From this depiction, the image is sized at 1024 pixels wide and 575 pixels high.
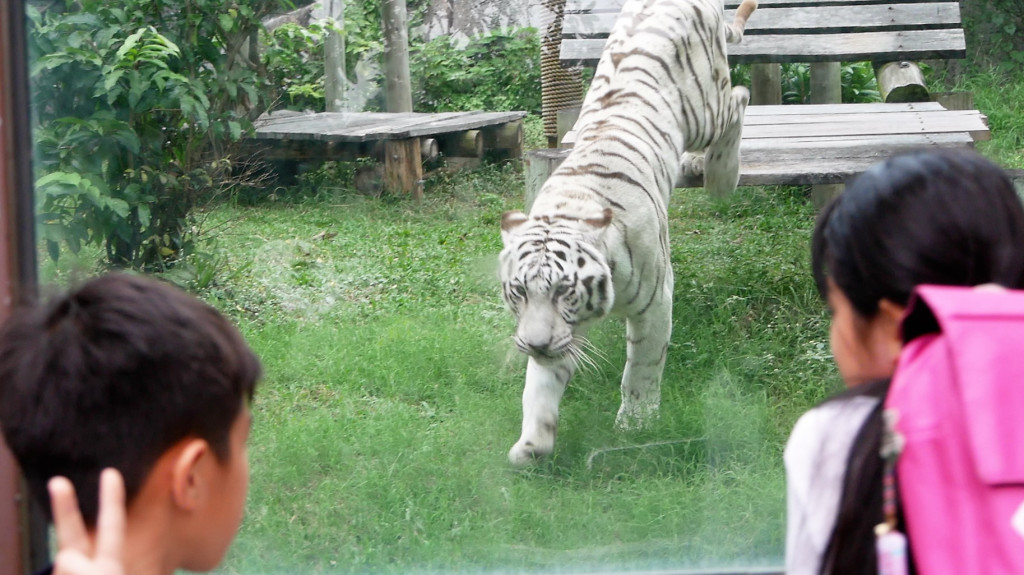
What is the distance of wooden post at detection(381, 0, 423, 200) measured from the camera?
1961 mm

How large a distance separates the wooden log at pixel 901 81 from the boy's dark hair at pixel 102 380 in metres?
2.08

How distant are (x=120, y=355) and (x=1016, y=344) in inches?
26.8

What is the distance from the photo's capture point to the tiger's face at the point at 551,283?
7.14 ft

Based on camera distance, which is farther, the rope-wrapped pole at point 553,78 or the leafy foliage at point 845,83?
the leafy foliage at point 845,83

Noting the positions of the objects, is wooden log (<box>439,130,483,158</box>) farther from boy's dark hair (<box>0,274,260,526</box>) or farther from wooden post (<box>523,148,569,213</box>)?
boy's dark hair (<box>0,274,260,526</box>)

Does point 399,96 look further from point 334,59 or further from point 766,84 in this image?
point 766,84

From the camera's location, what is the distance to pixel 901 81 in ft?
7.90

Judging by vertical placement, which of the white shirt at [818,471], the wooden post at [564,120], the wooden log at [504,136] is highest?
the wooden post at [564,120]

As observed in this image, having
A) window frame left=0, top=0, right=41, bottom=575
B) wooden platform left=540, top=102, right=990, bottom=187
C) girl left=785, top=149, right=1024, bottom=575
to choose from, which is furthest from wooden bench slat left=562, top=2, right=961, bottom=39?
girl left=785, top=149, right=1024, bottom=575

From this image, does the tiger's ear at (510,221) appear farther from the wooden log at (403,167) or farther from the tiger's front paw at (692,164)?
the tiger's front paw at (692,164)

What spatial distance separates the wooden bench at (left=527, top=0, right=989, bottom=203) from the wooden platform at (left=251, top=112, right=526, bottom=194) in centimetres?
25

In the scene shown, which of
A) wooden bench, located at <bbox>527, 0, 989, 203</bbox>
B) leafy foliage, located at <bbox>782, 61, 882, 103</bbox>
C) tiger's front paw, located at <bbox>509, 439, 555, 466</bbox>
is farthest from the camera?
leafy foliage, located at <bbox>782, 61, 882, 103</bbox>

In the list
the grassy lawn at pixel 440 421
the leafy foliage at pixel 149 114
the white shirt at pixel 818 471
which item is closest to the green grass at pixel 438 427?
the grassy lawn at pixel 440 421

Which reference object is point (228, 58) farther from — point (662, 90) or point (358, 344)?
point (662, 90)
